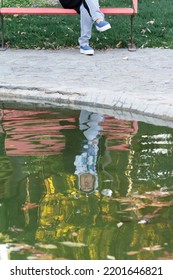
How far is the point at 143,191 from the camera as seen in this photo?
5.81 meters

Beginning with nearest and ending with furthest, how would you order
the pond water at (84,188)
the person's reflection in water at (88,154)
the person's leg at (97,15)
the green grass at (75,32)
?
1. the pond water at (84,188)
2. the person's reflection in water at (88,154)
3. the person's leg at (97,15)
4. the green grass at (75,32)

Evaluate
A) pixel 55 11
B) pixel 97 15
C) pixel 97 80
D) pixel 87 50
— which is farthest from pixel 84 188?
pixel 55 11

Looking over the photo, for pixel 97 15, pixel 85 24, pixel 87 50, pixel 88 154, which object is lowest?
pixel 87 50

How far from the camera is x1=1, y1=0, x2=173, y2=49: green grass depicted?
38.7 ft

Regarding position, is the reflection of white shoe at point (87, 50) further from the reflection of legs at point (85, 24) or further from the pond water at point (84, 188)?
the pond water at point (84, 188)

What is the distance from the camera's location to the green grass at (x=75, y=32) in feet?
38.7

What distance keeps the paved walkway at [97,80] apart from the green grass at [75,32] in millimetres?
276

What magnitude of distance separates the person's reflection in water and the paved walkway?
12.6 inches

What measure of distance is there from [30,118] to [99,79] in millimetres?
1737

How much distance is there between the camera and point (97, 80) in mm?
9484

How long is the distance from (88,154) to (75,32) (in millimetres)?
5481

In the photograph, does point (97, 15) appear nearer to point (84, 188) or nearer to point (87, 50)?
point (87, 50)

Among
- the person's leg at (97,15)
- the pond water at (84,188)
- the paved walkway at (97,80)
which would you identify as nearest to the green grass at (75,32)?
the paved walkway at (97,80)

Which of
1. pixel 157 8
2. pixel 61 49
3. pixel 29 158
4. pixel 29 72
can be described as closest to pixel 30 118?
pixel 29 158
